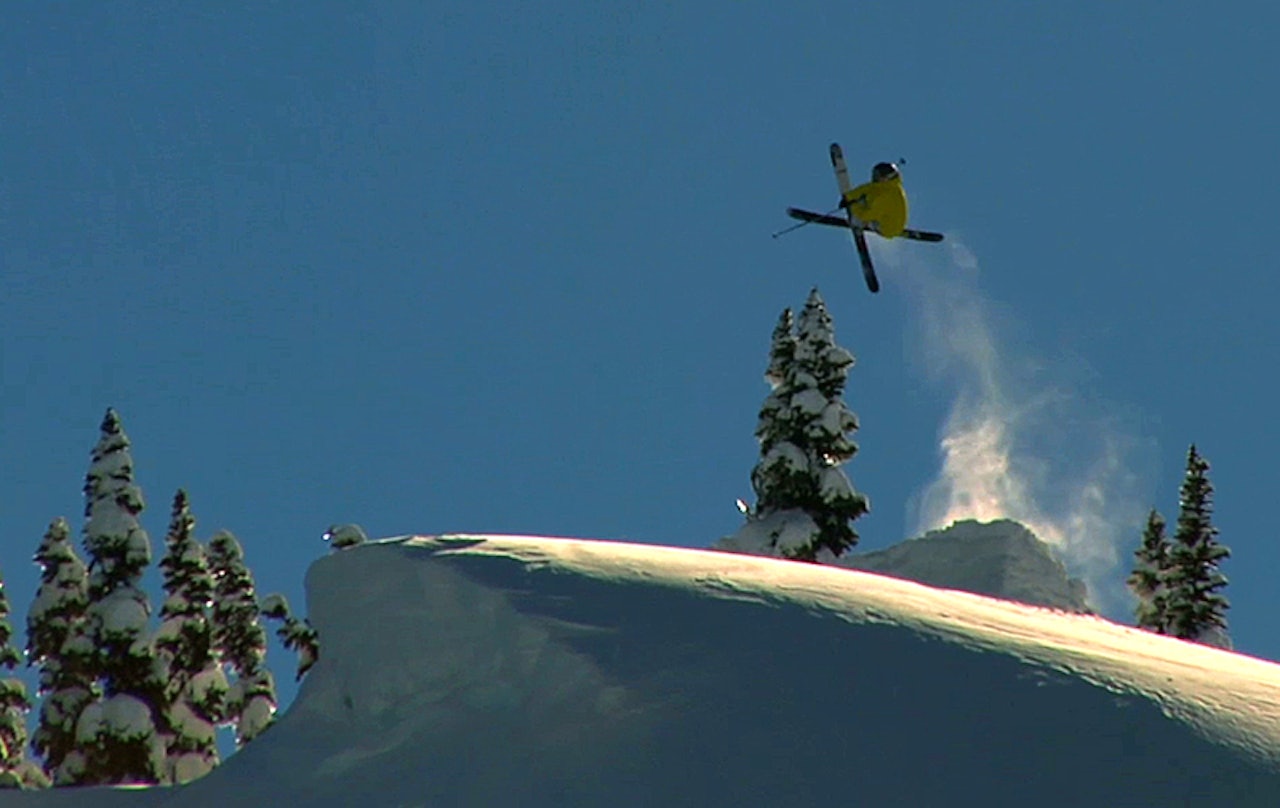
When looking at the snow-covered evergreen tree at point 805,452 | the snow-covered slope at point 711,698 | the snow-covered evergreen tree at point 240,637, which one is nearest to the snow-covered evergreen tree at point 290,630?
the snow-covered evergreen tree at point 240,637

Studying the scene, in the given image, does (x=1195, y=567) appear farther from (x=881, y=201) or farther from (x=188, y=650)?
(x=188, y=650)

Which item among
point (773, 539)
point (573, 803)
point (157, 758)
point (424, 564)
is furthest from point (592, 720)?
point (157, 758)

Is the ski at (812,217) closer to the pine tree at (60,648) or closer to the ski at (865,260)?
the ski at (865,260)

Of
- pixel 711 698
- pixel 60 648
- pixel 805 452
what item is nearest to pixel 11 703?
pixel 60 648

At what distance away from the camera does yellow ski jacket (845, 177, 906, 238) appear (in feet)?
101

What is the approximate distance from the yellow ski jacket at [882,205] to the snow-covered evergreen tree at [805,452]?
142 inches

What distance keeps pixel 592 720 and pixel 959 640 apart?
95.2 inches

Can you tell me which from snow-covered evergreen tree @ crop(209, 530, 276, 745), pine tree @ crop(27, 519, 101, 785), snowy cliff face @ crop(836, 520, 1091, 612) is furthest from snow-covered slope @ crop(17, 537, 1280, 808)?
snow-covered evergreen tree @ crop(209, 530, 276, 745)

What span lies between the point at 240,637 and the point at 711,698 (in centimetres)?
3207

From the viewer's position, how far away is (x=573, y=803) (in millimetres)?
8367

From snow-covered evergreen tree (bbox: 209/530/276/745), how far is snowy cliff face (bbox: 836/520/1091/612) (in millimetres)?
16590

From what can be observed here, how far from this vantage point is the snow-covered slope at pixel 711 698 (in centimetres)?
823

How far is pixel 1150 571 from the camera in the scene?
38.7m

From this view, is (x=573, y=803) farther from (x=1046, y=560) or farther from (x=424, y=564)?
(x=1046, y=560)
